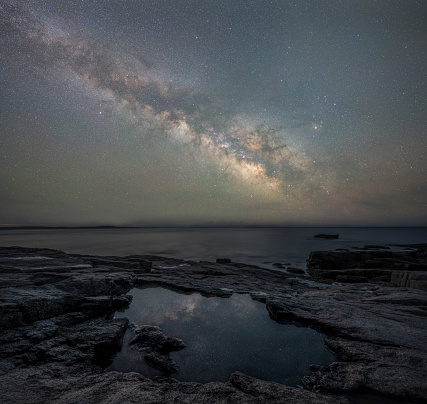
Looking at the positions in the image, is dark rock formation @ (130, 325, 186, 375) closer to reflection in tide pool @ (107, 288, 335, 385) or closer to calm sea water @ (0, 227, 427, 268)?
reflection in tide pool @ (107, 288, 335, 385)

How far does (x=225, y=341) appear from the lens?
751cm

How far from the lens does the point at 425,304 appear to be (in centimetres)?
1059

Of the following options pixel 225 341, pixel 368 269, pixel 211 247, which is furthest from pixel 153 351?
pixel 211 247

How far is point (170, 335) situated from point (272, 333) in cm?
394

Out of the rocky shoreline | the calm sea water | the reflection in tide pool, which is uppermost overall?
the rocky shoreline

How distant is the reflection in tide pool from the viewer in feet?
19.2

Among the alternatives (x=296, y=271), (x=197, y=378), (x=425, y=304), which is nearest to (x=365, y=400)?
(x=197, y=378)

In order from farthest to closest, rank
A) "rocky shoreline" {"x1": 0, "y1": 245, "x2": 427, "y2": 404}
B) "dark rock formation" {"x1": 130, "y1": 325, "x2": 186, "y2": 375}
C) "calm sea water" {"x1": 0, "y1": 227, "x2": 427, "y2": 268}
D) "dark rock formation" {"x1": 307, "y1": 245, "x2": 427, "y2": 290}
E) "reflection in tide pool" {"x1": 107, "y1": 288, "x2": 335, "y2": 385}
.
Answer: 1. "calm sea water" {"x1": 0, "y1": 227, "x2": 427, "y2": 268}
2. "dark rock formation" {"x1": 307, "y1": 245, "x2": 427, "y2": 290}
3. "dark rock formation" {"x1": 130, "y1": 325, "x2": 186, "y2": 375}
4. "reflection in tide pool" {"x1": 107, "y1": 288, "x2": 335, "y2": 385}
5. "rocky shoreline" {"x1": 0, "y1": 245, "x2": 427, "y2": 404}

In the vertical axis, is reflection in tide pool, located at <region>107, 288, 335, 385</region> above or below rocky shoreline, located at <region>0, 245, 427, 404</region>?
below

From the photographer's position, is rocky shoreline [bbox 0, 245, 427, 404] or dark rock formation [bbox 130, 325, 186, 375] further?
dark rock formation [bbox 130, 325, 186, 375]

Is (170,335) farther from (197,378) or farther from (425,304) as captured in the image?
(425,304)

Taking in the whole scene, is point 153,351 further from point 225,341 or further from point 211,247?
point 211,247

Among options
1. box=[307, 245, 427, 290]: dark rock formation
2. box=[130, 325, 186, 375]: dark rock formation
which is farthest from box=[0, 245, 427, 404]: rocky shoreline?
box=[307, 245, 427, 290]: dark rock formation

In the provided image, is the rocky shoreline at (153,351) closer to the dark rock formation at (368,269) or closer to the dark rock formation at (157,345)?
the dark rock formation at (157,345)
